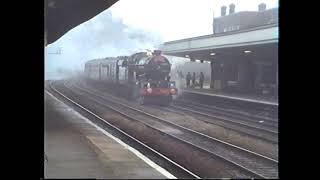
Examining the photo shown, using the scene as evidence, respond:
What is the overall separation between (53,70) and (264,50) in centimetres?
138

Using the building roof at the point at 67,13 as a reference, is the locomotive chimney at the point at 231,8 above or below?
below

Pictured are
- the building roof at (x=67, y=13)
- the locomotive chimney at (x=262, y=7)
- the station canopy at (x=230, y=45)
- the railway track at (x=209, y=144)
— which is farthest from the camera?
the building roof at (x=67, y=13)

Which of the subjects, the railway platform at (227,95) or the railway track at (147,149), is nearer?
the railway platform at (227,95)

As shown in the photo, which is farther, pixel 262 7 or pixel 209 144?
pixel 209 144

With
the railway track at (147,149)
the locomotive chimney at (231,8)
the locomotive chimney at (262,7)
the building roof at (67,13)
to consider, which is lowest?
the railway track at (147,149)

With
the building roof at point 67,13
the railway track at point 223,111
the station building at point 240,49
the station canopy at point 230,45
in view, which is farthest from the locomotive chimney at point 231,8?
the building roof at point 67,13

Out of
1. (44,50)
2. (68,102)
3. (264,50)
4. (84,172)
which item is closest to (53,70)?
(44,50)

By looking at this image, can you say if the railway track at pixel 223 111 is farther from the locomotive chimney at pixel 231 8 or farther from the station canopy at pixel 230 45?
the locomotive chimney at pixel 231 8

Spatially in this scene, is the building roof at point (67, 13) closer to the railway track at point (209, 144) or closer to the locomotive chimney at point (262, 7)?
the railway track at point (209, 144)

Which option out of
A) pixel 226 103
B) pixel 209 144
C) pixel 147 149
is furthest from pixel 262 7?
pixel 147 149

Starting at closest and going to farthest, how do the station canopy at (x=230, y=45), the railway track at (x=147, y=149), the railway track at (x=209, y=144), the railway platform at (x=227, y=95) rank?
the station canopy at (x=230, y=45), the railway track at (x=209, y=144), the railway platform at (x=227, y=95), the railway track at (x=147, y=149)

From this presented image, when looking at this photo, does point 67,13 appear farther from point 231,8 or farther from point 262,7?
point 262,7
